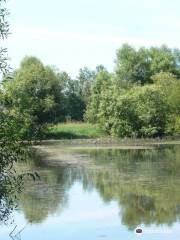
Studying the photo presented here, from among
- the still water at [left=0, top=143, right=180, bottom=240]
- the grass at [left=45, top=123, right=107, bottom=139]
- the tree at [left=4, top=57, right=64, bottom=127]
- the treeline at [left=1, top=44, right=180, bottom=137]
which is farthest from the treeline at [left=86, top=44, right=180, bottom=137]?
the still water at [left=0, top=143, right=180, bottom=240]

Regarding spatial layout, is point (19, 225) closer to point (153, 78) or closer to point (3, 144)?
point (3, 144)

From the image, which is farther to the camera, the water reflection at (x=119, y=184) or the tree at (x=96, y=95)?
the tree at (x=96, y=95)

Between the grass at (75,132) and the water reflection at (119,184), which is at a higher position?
the grass at (75,132)

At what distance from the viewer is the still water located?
46.7ft

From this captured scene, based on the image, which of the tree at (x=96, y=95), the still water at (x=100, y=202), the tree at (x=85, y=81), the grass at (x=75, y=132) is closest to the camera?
the still water at (x=100, y=202)

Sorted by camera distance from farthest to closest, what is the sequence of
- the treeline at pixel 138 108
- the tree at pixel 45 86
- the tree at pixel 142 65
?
1. the tree at pixel 142 65
2. the treeline at pixel 138 108
3. the tree at pixel 45 86

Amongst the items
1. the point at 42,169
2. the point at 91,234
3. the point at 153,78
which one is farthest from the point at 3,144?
the point at 153,78

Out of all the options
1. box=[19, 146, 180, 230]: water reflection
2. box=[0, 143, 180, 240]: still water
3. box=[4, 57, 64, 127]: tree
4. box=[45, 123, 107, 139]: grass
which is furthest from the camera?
box=[45, 123, 107, 139]: grass

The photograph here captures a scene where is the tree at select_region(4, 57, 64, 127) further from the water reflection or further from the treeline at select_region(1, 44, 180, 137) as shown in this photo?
the water reflection

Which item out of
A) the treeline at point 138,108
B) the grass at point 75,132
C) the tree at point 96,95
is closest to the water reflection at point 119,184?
the treeline at point 138,108

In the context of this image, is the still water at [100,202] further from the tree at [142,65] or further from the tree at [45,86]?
the tree at [142,65]

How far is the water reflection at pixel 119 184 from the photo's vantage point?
16.7m

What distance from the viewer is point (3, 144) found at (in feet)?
26.3

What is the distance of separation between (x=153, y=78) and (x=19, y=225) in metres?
54.5
